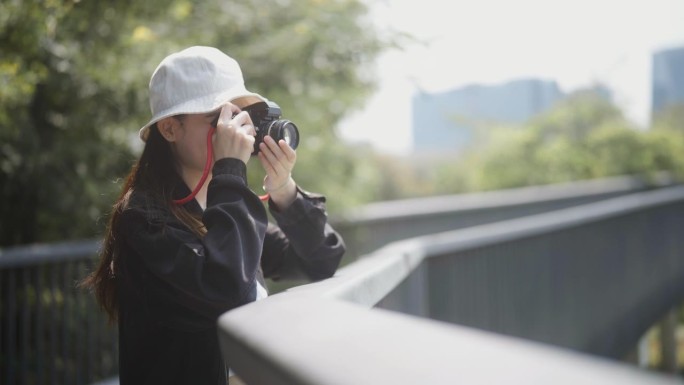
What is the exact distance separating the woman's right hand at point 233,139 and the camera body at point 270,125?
11cm

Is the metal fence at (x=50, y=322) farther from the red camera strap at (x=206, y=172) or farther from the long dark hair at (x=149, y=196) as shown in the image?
the red camera strap at (x=206, y=172)

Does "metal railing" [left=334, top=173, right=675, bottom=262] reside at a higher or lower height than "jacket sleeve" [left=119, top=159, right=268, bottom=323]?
lower

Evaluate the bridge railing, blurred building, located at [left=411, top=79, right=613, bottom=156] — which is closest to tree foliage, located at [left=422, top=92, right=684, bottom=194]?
blurred building, located at [left=411, top=79, right=613, bottom=156]

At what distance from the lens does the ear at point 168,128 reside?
2.27 meters

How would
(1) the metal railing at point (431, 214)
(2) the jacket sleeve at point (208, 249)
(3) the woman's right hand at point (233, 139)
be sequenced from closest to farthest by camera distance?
(2) the jacket sleeve at point (208, 249)
(3) the woman's right hand at point (233, 139)
(1) the metal railing at point (431, 214)

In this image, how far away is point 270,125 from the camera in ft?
7.22

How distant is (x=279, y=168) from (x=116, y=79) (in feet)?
11.4

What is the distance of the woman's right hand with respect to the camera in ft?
6.77

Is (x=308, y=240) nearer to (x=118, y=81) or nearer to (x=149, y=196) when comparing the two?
(x=149, y=196)

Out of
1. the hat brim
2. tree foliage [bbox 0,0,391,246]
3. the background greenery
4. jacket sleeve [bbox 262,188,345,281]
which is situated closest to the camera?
the hat brim

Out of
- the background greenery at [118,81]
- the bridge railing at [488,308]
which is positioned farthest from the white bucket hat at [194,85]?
the background greenery at [118,81]

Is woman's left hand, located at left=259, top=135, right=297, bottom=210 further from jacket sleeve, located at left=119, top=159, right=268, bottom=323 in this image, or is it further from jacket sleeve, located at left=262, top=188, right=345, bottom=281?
jacket sleeve, located at left=119, top=159, right=268, bottom=323

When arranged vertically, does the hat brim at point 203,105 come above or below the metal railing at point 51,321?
above

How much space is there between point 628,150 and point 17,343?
18.2 metres
